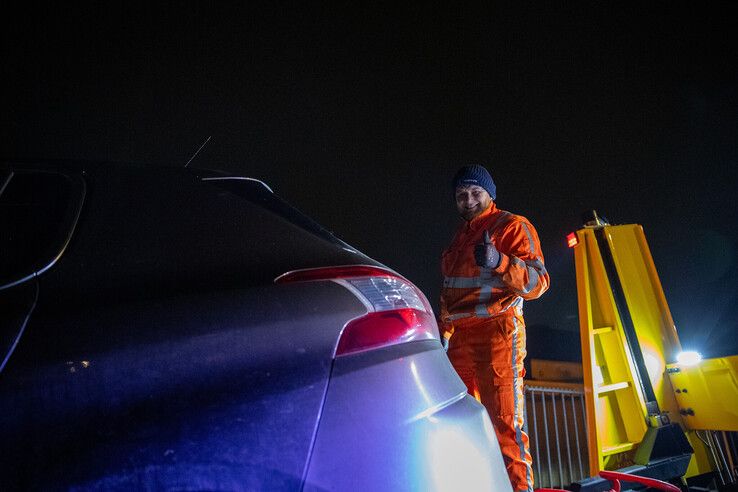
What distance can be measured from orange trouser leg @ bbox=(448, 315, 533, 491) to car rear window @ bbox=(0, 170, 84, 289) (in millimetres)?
2220

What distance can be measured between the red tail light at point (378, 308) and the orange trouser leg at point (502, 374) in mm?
1551

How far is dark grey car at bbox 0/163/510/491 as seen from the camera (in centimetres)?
87

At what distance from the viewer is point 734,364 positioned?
3.04 meters

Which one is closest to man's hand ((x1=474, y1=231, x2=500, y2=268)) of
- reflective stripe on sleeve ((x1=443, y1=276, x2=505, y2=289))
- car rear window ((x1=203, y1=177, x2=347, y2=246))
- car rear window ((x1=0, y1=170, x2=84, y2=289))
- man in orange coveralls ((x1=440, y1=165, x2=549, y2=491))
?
man in orange coveralls ((x1=440, y1=165, x2=549, y2=491))

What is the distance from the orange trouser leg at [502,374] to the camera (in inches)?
92.4

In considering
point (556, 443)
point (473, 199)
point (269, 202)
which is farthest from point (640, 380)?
point (269, 202)

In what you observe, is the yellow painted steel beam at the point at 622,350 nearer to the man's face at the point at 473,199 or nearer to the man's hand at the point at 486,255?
the man's face at the point at 473,199

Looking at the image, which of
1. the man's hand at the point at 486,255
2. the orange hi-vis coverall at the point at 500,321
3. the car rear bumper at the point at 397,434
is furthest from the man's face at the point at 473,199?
the car rear bumper at the point at 397,434

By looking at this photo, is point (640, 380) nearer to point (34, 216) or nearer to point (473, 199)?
point (473, 199)

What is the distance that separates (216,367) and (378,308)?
1.28 feet

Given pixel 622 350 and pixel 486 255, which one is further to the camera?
pixel 622 350

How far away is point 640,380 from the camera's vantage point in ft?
11.2

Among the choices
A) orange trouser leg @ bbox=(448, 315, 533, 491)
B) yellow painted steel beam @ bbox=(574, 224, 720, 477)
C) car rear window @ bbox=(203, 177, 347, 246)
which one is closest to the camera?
car rear window @ bbox=(203, 177, 347, 246)

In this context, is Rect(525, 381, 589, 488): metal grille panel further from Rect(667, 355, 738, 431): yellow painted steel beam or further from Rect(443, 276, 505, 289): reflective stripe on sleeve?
Rect(443, 276, 505, 289): reflective stripe on sleeve
